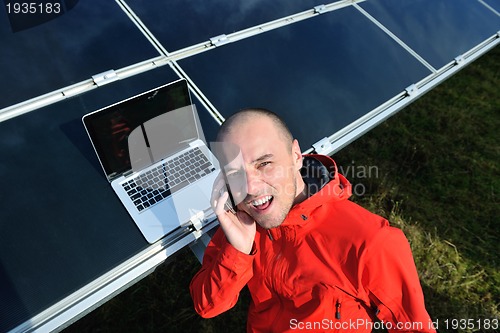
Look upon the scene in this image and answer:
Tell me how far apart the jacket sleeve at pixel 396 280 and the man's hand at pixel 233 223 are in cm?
59

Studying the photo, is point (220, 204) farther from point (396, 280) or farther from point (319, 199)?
point (396, 280)

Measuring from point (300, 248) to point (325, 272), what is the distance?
0.17 metres

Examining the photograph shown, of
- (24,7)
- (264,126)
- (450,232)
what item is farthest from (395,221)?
(24,7)

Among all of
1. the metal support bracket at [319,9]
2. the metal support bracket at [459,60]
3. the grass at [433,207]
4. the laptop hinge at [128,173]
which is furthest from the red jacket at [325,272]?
the metal support bracket at [459,60]

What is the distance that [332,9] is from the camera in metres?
3.42

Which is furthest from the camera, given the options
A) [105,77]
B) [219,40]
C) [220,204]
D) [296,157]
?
[219,40]

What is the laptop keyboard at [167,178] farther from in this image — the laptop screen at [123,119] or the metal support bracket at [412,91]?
the metal support bracket at [412,91]

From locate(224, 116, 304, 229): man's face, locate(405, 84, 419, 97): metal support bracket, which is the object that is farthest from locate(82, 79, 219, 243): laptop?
locate(405, 84, 419, 97): metal support bracket

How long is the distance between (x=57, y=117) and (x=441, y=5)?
3.62 metres

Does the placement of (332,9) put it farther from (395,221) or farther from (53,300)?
(53,300)

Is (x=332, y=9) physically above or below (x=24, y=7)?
below

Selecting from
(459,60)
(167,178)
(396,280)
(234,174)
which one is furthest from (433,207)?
(167,178)

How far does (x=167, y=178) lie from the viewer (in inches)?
87.0

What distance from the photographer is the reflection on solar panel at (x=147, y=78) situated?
1865 mm
